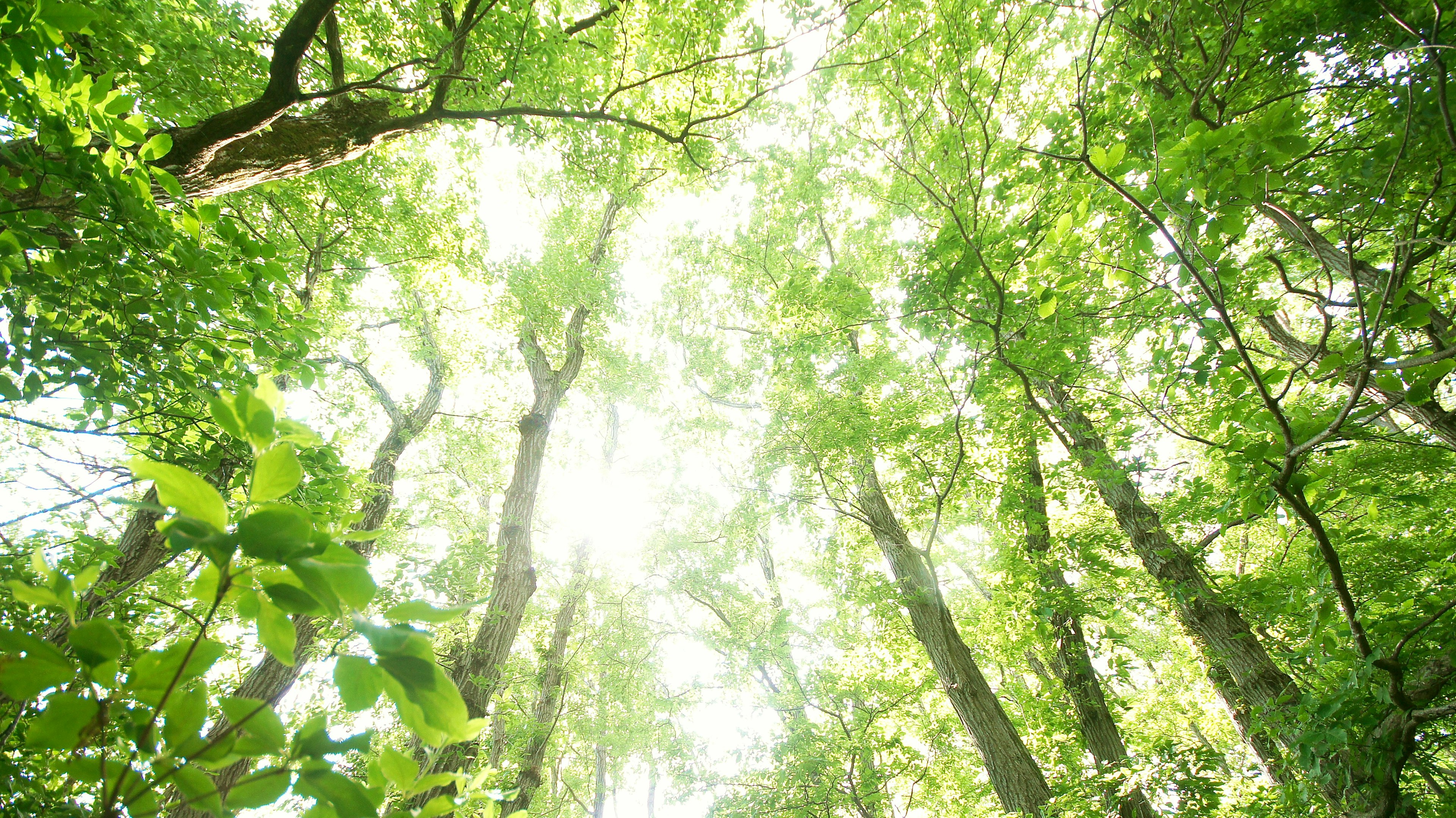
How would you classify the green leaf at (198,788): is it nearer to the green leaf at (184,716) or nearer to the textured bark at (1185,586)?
the green leaf at (184,716)

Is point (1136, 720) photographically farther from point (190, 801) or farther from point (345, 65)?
point (345, 65)

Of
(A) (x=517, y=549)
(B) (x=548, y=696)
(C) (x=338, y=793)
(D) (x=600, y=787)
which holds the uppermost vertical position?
(A) (x=517, y=549)

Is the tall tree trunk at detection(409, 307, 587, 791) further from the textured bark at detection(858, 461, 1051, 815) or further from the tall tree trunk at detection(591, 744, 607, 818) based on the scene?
the tall tree trunk at detection(591, 744, 607, 818)

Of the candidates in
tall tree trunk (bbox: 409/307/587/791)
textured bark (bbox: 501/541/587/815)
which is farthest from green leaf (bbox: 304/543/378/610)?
textured bark (bbox: 501/541/587/815)

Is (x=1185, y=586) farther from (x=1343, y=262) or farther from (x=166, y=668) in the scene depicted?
(x=166, y=668)

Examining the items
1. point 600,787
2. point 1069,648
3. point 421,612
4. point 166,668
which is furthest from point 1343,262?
point 600,787

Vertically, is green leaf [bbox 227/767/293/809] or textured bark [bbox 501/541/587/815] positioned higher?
textured bark [bbox 501/541/587/815]

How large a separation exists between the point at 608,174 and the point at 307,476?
10.7ft

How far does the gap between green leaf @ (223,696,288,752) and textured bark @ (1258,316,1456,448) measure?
186cm

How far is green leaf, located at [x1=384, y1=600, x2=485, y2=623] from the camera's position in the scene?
411 millimetres

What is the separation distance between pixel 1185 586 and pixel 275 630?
6.23 m

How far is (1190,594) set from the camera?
4723 millimetres

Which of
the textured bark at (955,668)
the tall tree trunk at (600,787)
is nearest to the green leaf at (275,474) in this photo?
the textured bark at (955,668)

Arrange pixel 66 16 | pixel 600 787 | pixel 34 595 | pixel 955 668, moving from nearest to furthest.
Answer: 1. pixel 34 595
2. pixel 66 16
3. pixel 955 668
4. pixel 600 787
